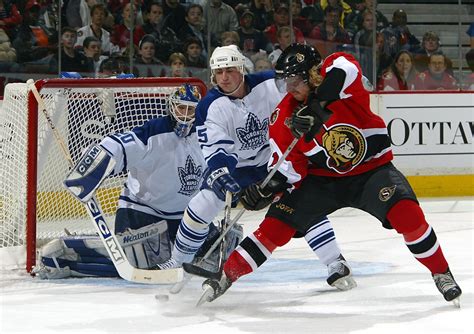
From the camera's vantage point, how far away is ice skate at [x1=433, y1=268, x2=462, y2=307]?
3314 millimetres

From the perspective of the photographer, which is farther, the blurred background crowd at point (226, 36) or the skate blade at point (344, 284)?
the blurred background crowd at point (226, 36)

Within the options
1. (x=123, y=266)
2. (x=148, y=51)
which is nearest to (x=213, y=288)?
(x=123, y=266)

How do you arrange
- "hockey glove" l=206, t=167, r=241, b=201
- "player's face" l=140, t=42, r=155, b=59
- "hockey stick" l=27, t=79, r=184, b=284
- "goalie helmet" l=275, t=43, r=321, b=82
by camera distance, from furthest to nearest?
"player's face" l=140, t=42, r=155, b=59
"hockey stick" l=27, t=79, r=184, b=284
"hockey glove" l=206, t=167, r=241, b=201
"goalie helmet" l=275, t=43, r=321, b=82

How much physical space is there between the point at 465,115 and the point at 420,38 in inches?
26.4

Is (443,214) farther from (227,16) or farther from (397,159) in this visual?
(227,16)

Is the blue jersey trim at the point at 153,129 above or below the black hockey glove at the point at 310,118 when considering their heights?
below

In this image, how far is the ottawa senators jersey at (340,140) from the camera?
338cm

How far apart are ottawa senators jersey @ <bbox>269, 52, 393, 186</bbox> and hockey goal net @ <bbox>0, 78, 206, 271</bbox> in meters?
1.05

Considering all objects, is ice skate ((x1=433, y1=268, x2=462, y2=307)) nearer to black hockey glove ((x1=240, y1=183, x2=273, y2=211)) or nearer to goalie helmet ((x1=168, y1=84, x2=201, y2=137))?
black hockey glove ((x1=240, y1=183, x2=273, y2=211))

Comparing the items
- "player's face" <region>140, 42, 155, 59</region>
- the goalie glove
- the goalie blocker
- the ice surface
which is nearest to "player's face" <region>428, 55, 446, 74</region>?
"player's face" <region>140, 42, 155, 59</region>

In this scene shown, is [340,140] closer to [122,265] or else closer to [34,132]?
[122,265]

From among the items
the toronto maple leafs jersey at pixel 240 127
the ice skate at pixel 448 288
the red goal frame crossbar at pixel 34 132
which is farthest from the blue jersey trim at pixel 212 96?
the ice skate at pixel 448 288

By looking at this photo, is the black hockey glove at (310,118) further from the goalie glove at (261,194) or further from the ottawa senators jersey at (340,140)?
the goalie glove at (261,194)

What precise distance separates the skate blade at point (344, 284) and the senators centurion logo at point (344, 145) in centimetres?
52
